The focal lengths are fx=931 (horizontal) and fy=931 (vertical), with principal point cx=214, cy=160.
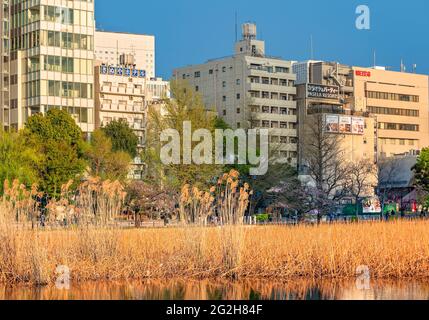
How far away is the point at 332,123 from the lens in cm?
11831

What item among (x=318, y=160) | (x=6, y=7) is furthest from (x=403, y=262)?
(x=6, y=7)

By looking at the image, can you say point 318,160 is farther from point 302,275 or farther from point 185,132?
point 302,275

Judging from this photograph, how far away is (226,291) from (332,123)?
91.2 m

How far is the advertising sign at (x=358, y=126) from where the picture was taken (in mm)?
121963

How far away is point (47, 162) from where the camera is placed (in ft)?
219

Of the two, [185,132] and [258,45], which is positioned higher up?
[258,45]

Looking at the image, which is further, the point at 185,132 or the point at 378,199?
the point at 378,199

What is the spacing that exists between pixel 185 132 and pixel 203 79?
56.3 metres

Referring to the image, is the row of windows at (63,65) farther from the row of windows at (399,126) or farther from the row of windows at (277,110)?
the row of windows at (399,126)

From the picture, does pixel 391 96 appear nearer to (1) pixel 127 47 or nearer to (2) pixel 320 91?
(2) pixel 320 91

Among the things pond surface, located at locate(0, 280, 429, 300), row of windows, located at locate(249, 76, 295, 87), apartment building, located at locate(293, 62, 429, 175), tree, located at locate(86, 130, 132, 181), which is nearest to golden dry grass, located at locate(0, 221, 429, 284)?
pond surface, located at locate(0, 280, 429, 300)

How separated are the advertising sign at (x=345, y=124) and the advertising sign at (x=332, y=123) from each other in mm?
1035

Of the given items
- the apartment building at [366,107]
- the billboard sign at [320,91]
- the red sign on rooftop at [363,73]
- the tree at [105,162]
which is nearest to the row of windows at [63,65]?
the tree at [105,162]

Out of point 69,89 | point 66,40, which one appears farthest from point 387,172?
point 66,40
